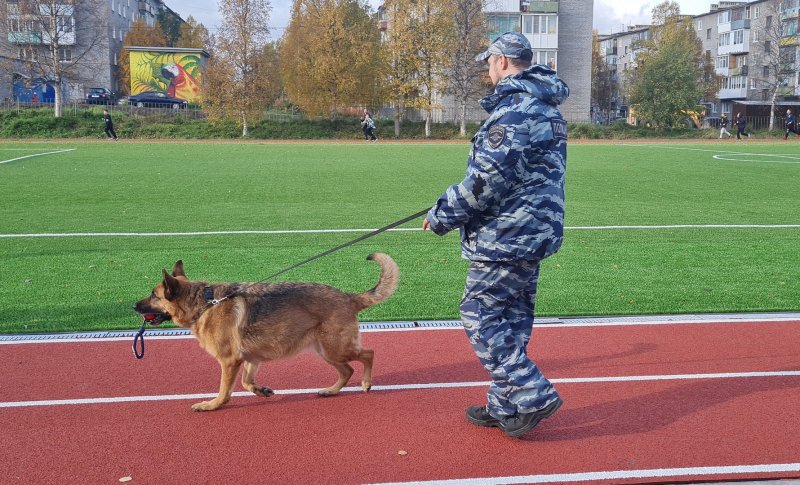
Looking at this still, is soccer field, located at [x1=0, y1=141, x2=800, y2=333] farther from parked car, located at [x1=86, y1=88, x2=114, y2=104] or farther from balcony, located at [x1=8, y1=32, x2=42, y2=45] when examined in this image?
parked car, located at [x1=86, y1=88, x2=114, y2=104]

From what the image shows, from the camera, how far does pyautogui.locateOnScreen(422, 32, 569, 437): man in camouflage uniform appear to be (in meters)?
4.54

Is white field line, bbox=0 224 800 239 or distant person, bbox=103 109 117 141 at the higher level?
distant person, bbox=103 109 117 141

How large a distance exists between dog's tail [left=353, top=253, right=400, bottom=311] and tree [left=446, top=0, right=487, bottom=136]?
5618 centimetres

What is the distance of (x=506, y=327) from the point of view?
4891 mm

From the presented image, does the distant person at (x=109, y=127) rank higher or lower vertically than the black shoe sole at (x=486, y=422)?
higher

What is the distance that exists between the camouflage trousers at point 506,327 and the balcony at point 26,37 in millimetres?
66001

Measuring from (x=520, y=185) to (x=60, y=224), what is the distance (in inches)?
487

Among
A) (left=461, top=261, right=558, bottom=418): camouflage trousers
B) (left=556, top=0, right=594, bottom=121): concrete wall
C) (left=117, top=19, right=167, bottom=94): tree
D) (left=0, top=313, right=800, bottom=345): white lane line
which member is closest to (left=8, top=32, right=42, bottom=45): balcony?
(left=117, top=19, right=167, bottom=94): tree

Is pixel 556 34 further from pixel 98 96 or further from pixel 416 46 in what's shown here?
pixel 98 96

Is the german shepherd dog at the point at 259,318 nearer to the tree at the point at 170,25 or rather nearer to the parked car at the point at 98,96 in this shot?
the parked car at the point at 98,96

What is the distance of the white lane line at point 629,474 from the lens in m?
4.45

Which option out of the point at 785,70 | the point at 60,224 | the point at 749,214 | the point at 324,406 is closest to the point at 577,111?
the point at 785,70

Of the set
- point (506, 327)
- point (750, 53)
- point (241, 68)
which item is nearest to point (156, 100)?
point (241, 68)

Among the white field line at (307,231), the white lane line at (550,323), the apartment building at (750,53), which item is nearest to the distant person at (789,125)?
the apartment building at (750,53)
